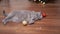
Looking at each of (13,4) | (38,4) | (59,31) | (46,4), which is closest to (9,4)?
(13,4)

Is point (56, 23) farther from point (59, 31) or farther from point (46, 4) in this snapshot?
point (46, 4)

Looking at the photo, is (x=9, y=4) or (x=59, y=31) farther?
(x=9, y=4)

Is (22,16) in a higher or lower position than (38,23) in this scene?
higher

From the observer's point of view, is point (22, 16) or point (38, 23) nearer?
point (38, 23)

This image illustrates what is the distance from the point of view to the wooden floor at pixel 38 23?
2.05m

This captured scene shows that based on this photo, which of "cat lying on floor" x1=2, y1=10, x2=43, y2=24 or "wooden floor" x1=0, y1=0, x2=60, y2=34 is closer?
"wooden floor" x1=0, y1=0, x2=60, y2=34

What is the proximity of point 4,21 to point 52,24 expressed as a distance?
0.82 meters

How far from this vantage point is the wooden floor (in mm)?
2047

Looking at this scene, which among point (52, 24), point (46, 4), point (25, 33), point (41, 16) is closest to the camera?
point (25, 33)

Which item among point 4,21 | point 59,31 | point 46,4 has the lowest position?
point 59,31

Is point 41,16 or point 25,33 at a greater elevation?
point 41,16

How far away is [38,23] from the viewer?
2.22 metres

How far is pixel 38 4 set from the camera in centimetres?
289

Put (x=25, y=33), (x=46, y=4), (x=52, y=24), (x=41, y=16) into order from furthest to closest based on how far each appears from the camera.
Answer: (x=46, y=4) < (x=41, y=16) < (x=52, y=24) < (x=25, y=33)
